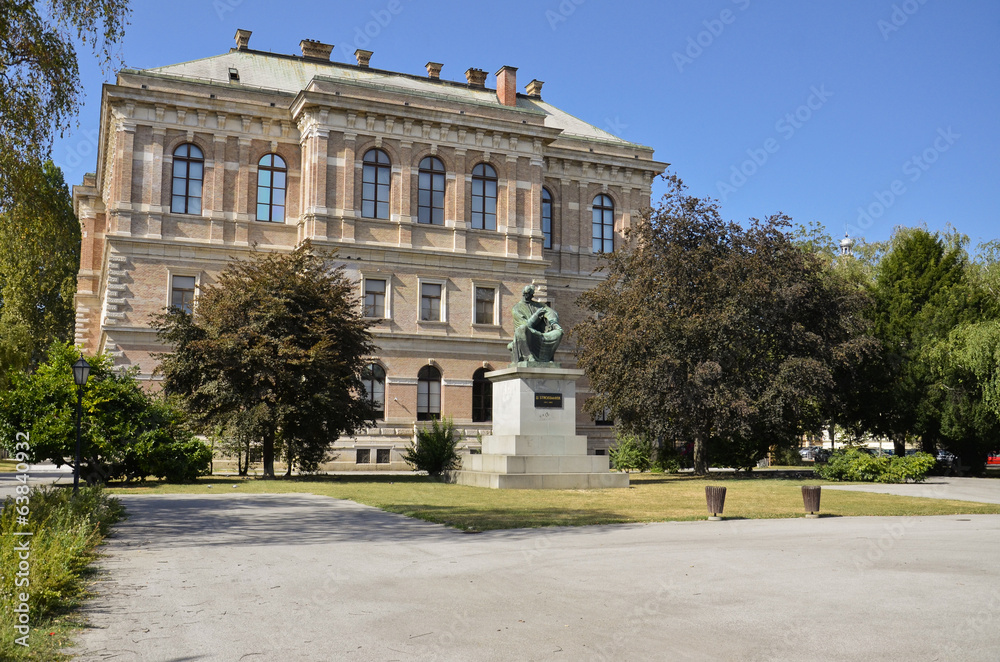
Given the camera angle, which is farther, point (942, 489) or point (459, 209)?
point (459, 209)

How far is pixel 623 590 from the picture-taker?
26.8ft

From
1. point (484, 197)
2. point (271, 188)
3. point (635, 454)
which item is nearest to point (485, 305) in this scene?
point (484, 197)

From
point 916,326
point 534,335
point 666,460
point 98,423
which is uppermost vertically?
point 916,326

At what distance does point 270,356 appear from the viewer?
2570 cm

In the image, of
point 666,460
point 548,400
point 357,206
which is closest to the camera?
point 548,400

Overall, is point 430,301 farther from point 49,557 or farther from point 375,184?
point 49,557

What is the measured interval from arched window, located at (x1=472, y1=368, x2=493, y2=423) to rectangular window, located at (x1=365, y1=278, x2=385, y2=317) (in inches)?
227

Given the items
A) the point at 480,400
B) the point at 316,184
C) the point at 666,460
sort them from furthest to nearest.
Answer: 1. the point at 480,400
2. the point at 316,184
3. the point at 666,460

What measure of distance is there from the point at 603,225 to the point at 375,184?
14678 millimetres

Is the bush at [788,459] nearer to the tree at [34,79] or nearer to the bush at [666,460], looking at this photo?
the bush at [666,460]

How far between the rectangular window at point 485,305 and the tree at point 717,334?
12.0 m

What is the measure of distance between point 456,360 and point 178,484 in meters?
20.1

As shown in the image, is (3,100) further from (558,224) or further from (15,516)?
(558,224)

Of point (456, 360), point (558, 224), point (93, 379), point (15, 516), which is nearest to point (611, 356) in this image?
point (456, 360)
